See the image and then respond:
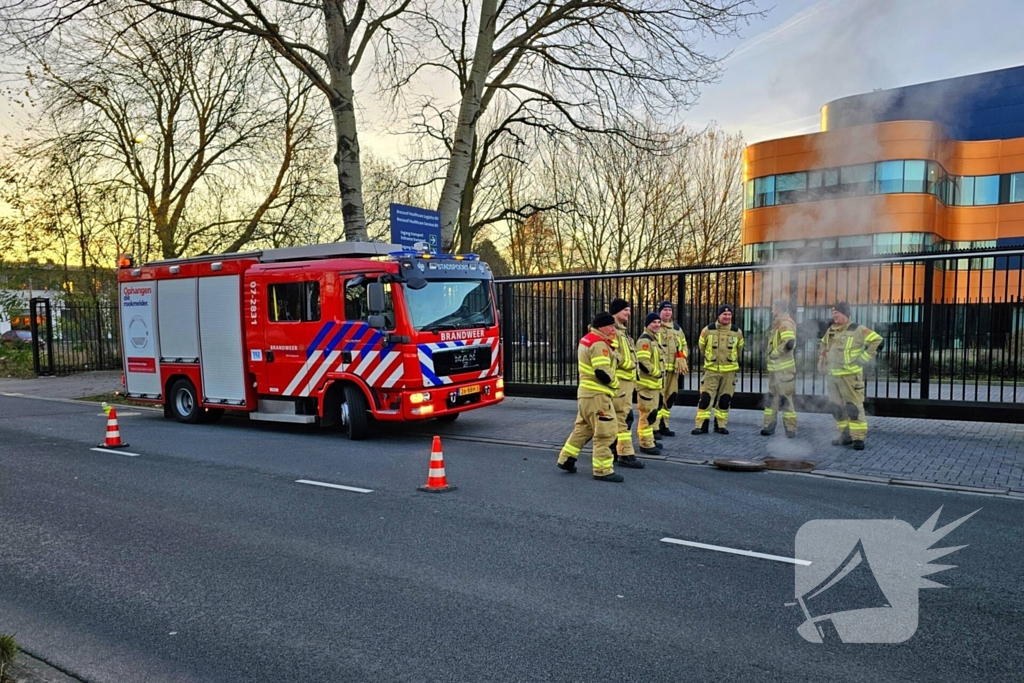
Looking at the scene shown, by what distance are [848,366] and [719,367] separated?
181cm

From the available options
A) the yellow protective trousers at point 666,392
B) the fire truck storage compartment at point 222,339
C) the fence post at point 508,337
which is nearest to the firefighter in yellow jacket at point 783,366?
the yellow protective trousers at point 666,392

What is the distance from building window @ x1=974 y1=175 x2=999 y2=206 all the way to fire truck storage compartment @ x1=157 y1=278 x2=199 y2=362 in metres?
34.7

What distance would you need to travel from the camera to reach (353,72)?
57.3 ft

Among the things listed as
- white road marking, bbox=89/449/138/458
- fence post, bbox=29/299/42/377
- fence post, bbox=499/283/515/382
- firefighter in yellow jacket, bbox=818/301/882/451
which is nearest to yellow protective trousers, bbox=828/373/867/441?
firefighter in yellow jacket, bbox=818/301/882/451

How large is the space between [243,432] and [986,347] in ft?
38.1

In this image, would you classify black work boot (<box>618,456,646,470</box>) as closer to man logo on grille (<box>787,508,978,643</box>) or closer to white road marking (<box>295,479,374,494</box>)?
man logo on grille (<box>787,508,978,643</box>)

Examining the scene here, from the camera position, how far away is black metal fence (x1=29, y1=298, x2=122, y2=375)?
23.6m

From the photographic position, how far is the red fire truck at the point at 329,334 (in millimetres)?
10203

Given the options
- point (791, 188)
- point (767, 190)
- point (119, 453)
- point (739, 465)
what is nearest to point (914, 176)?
point (791, 188)

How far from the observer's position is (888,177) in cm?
990

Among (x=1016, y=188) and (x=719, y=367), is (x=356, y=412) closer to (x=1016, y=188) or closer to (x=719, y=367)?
(x=719, y=367)

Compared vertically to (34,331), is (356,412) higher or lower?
lower

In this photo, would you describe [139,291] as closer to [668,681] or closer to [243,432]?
[243,432]

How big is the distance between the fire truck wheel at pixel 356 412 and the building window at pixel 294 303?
4.30ft
